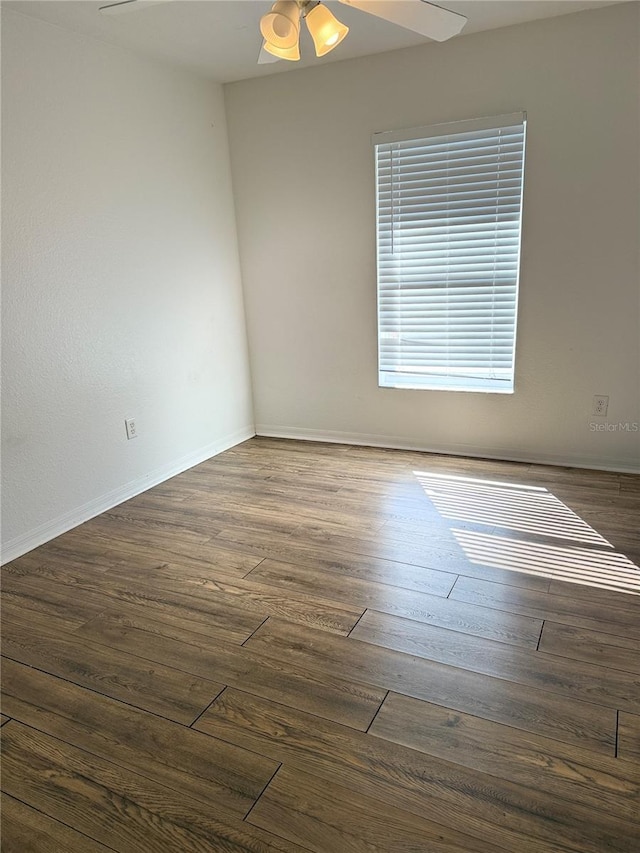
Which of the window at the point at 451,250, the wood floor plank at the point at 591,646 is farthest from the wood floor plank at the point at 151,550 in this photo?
the window at the point at 451,250

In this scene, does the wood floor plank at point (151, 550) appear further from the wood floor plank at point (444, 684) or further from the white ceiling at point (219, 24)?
the white ceiling at point (219, 24)

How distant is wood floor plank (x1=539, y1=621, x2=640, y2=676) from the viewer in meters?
1.90

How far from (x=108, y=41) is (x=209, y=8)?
2.24 ft

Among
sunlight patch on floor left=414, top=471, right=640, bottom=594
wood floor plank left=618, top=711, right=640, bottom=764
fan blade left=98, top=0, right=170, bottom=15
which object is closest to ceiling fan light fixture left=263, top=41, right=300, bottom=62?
fan blade left=98, top=0, right=170, bottom=15

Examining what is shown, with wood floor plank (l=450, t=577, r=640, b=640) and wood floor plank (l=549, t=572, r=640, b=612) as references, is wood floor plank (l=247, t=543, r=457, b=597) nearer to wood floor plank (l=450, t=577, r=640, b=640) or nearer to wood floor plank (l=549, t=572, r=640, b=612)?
wood floor plank (l=450, t=577, r=640, b=640)

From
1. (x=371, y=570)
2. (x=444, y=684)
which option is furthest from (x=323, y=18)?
(x=444, y=684)

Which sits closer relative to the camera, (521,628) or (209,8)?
(521,628)

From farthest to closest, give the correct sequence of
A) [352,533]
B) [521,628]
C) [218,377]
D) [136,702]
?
[218,377] → [352,533] → [521,628] → [136,702]

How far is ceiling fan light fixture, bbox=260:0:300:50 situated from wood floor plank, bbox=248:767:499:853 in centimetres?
219

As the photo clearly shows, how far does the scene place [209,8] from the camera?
2.67 m

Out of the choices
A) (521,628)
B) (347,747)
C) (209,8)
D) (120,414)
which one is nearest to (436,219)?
(209,8)

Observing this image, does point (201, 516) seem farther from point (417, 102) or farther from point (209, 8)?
point (417, 102)

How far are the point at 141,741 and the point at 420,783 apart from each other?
79 centimetres

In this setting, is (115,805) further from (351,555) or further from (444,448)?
(444,448)
